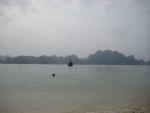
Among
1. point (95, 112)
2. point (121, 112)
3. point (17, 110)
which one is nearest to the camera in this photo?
point (121, 112)

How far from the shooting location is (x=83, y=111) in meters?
6.25

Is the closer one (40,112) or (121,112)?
(121,112)

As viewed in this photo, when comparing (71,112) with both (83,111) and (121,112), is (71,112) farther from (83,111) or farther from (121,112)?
(121,112)

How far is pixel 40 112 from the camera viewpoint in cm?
613

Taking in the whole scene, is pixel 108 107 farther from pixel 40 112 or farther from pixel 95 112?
pixel 40 112

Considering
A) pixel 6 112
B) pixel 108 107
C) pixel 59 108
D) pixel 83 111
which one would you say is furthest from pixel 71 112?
pixel 6 112

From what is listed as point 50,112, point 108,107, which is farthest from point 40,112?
point 108,107

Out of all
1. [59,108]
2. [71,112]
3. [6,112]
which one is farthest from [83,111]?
[6,112]

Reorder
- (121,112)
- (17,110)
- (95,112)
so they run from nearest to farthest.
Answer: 1. (121,112)
2. (95,112)
3. (17,110)

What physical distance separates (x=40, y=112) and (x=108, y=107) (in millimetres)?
2147

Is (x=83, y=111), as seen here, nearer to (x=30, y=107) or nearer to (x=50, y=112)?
(x=50, y=112)

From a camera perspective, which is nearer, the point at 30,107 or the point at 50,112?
the point at 50,112

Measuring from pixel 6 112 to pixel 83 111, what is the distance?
220cm

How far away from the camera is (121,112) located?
5.57 metres
